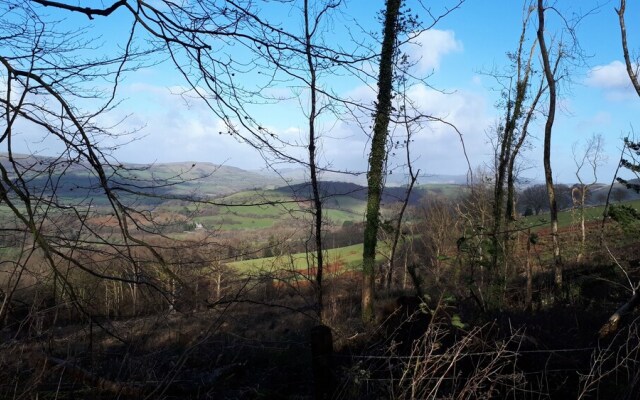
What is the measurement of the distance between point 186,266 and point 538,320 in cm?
645

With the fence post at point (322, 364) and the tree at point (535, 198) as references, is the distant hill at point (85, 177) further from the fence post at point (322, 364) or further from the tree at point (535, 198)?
the tree at point (535, 198)

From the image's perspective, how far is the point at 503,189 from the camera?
1808 cm

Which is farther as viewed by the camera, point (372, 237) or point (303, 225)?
point (372, 237)

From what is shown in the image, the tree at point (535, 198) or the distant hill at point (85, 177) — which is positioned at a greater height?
the distant hill at point (85, 177)

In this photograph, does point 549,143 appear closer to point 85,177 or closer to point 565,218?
point 85,177

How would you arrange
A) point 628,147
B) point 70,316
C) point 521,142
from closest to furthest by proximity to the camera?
point 70,316 → point 628,147 → point 521,142

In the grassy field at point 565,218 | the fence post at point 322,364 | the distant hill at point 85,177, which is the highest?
the distant hill at point 85,177

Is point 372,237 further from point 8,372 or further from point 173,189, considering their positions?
point 8,372

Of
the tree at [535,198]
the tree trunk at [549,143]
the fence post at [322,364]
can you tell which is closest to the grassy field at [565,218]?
the tree trunk at [549,143]

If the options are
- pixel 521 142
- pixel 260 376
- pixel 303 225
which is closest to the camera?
pixel 260 376

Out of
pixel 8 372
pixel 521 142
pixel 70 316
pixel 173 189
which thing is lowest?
pixel 8 372

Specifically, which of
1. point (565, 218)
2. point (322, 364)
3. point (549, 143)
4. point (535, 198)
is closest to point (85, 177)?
point (322, 364)

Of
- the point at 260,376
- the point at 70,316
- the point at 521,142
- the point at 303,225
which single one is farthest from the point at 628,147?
the point at 70,316

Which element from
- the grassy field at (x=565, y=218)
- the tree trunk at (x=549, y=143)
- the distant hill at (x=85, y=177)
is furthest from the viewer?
the grassy field at (x=565, y=218)
